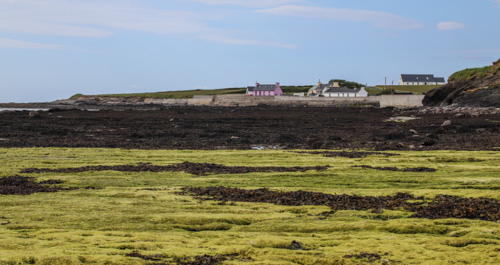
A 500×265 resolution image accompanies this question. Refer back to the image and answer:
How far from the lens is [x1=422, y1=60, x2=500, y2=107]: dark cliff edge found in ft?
205

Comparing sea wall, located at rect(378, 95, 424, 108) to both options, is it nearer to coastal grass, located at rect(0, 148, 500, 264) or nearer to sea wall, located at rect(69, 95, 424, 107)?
sea wall, located at rect(69, 95, 424, 107)

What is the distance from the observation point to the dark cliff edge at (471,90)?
2466 inches

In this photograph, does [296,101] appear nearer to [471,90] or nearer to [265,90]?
[265,90]

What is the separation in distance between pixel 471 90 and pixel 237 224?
208 ft

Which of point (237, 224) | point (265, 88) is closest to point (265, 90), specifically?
point (265, 88)

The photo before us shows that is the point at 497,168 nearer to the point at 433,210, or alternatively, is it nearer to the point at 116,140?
the point at 433,210

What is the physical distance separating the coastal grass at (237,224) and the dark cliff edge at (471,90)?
5055 centimetres

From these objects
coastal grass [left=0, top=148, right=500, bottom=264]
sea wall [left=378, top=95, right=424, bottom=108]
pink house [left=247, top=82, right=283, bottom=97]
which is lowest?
coastal grass [left=0, top=148, right=500, bottom=264]

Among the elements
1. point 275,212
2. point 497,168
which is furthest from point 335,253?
point 497,168

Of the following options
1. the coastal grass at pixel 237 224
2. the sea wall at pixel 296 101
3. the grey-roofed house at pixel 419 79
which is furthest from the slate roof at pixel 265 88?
the coastal grass at pixel 237 224

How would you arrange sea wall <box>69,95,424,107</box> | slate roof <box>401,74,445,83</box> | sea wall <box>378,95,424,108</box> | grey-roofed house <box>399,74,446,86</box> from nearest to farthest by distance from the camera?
1. sea wall <box>378,95,424,108</box>
2. sea wall <box>69,95,424,107</box>
3. grey-roofed house <box>399,74,446,86</box>
4. slate roof <box>401,74,445,83</box>

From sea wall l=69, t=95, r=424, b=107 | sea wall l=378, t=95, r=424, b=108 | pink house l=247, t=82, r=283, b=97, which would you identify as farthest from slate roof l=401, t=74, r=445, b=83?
sea wall l=378, t=95, r=424, b=108

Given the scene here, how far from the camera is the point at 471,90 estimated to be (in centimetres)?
6600

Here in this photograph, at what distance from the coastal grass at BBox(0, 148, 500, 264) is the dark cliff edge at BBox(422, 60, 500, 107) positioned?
5055cm
